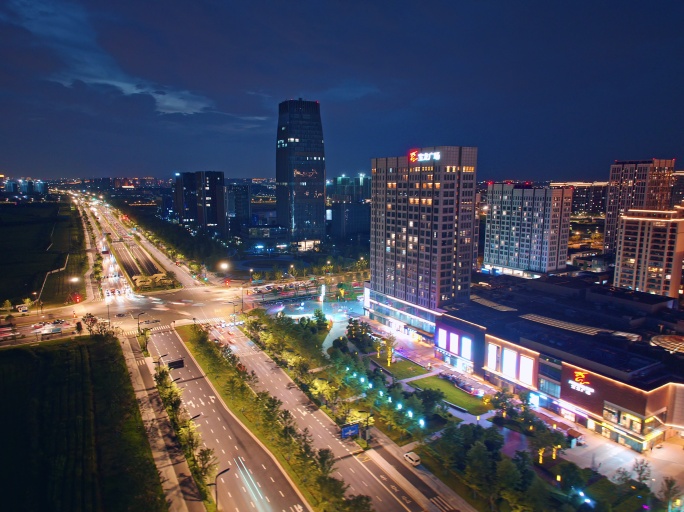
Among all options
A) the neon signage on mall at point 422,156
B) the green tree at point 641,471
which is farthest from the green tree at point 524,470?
the neon signage on mall at point 422,156

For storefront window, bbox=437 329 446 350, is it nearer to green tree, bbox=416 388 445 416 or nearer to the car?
green tree, bbox=416 388 445 416

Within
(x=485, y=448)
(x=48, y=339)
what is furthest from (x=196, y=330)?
(x=485, y=448)

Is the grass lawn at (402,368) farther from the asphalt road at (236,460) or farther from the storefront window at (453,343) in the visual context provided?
the asphalt road at (236,460)

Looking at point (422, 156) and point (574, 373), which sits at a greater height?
point (422, 156)

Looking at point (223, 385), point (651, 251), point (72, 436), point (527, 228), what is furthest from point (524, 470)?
point (527, 228)

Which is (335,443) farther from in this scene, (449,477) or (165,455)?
(165,455)

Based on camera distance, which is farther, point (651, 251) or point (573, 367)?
point (651, 251)

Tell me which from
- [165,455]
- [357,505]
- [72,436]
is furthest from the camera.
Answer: [72,436]
